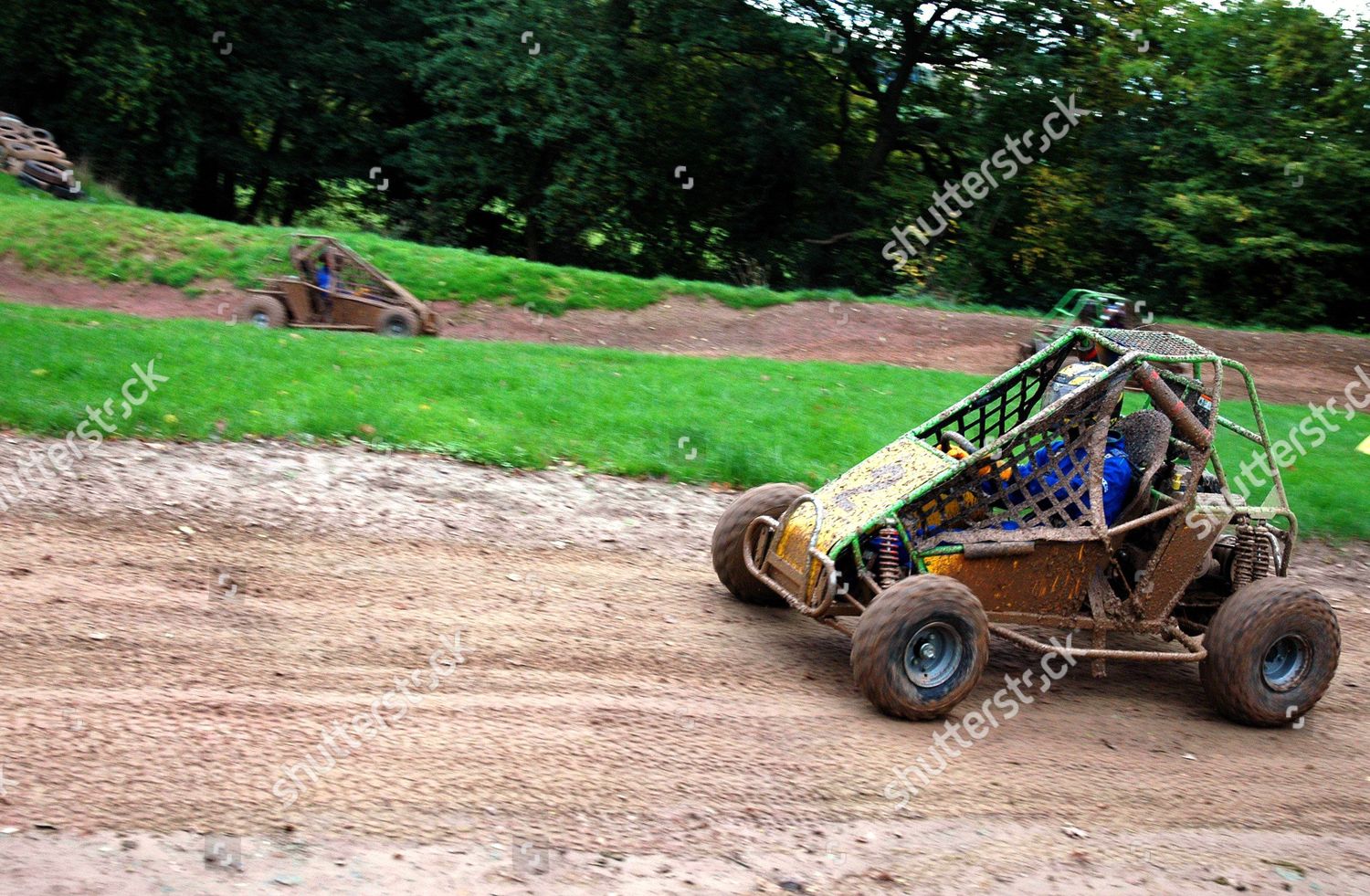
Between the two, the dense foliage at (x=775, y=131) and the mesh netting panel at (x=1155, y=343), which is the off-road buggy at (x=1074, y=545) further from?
the dense foliage at (x=775, y=131)

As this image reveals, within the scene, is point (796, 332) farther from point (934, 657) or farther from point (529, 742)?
point (529, 742)

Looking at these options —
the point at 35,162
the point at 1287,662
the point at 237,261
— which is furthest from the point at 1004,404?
the point at 35,162

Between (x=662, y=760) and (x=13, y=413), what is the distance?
22.0 ft

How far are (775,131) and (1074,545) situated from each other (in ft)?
82.6

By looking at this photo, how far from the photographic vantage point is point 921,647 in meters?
5.99

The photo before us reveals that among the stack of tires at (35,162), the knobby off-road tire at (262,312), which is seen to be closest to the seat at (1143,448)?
the knobby off-road tire at (262,312)

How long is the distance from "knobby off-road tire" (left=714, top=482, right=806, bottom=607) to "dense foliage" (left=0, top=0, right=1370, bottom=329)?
68.6ft

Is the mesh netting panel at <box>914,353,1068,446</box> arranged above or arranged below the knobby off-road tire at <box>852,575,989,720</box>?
above

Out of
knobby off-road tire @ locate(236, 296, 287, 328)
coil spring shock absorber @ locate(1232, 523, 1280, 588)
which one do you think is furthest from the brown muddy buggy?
coil spring shock absorber @ locate(1232, 523, 1280, 588)

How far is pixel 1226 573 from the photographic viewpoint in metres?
7.14

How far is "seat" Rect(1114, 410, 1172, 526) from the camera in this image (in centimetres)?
662

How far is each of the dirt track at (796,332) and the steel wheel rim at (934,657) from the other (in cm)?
1261

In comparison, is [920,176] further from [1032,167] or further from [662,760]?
[662,760]

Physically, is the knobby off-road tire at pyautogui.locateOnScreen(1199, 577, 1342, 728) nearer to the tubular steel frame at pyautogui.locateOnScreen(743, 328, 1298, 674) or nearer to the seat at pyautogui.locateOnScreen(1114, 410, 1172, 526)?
the tubular steel frame at pyautogui.locateOnScreen(743, 328, 1298, 674)
